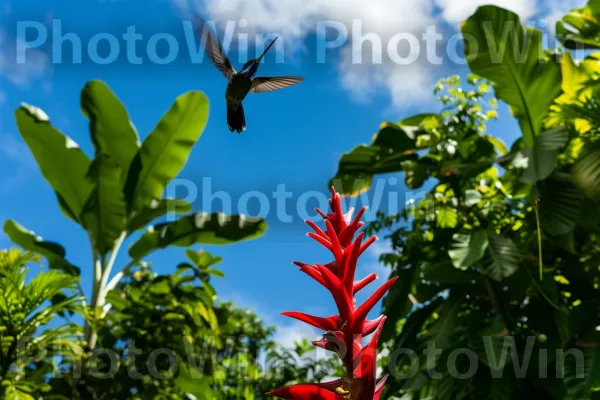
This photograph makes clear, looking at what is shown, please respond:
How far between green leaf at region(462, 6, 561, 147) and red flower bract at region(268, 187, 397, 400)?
3.53m

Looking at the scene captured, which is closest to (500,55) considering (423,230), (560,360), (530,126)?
(530,126)

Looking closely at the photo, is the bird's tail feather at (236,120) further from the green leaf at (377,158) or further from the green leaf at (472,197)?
the green leaf at (377,158)

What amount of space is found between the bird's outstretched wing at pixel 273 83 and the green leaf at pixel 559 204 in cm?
217

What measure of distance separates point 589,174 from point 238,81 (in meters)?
Result: 2.38

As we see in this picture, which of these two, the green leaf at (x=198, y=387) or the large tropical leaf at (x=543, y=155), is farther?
the large tropical leaf at (x=543, y=155)

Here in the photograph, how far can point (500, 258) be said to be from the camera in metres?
3.22

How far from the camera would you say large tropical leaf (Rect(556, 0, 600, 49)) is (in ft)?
14.5

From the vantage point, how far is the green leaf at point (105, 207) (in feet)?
15.3

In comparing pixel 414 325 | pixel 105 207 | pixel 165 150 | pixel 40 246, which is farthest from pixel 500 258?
pixel 40 246

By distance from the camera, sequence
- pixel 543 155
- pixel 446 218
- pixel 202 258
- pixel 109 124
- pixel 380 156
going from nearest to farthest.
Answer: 1. pixel 543 155
2. pixel 446 218
3. pixel 380 156
4. pixel 202 258
5. pixel 109 124

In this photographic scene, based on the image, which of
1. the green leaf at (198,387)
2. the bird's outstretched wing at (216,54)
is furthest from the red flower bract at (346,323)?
the green leaf at (198,387)

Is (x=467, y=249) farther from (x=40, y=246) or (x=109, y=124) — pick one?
(x=40, y=246)

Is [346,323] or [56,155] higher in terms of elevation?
[56,155]

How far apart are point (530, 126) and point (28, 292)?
319 cm
